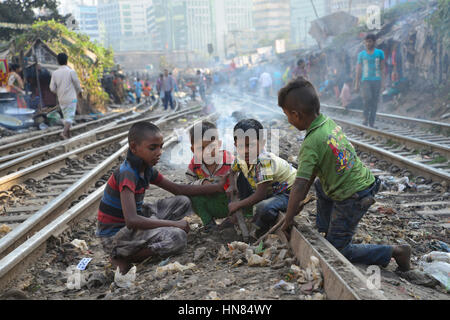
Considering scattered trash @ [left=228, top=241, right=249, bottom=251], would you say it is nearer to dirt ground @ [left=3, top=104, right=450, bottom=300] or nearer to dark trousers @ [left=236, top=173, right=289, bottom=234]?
dirt ground @ [left=3, top=104, right=450, bottom=300]

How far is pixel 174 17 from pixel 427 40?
125438 mm

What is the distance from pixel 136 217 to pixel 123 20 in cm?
16405

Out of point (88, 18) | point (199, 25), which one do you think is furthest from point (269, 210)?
point (88, 18)

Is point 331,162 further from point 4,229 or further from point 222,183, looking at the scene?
point 4,229

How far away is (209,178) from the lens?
3.89 m

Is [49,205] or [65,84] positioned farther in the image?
[65,84]

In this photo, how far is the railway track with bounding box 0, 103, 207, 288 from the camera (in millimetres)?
3507

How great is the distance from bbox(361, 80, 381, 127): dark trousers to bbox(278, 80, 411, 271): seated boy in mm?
7397

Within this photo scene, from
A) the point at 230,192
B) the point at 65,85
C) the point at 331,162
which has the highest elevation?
the point at 65,85

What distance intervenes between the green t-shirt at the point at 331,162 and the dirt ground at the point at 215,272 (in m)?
0.49

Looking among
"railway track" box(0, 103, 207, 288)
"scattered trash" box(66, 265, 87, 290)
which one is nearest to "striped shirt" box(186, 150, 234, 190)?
"scattered trash" box(66, 265, 87, 290)

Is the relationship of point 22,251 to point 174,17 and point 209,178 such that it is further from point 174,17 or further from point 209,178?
point 174,17

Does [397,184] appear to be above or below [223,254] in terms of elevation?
below

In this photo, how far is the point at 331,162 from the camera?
2.76 m
